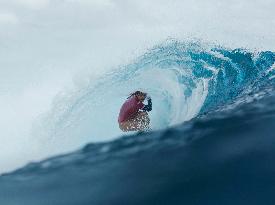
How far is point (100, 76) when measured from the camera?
70.3ft


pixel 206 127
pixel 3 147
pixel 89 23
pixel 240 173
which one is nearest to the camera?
pixel 240 173

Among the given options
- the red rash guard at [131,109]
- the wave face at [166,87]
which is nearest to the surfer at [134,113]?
the red rash guard at [131,109]

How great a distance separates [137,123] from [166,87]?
485 cm

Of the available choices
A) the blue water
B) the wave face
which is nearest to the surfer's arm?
the blue water

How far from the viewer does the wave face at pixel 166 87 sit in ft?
56.7

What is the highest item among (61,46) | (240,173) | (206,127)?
(61,46)

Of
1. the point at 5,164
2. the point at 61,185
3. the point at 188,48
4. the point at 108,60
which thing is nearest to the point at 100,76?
the point at 108,60

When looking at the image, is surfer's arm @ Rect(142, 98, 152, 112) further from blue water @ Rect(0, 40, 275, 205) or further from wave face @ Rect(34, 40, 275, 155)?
wave face @ Rect(34, 40, 275, 155)

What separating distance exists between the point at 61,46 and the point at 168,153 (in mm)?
15053

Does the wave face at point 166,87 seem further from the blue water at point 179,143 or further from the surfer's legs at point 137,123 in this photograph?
the surfer's legs at point 137,123

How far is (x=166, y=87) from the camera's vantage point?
791 inches

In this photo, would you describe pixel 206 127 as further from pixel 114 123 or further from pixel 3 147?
pixel 3 147

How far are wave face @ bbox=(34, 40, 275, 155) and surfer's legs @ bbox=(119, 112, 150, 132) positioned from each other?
2.22 feet

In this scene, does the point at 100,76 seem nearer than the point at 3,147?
No
